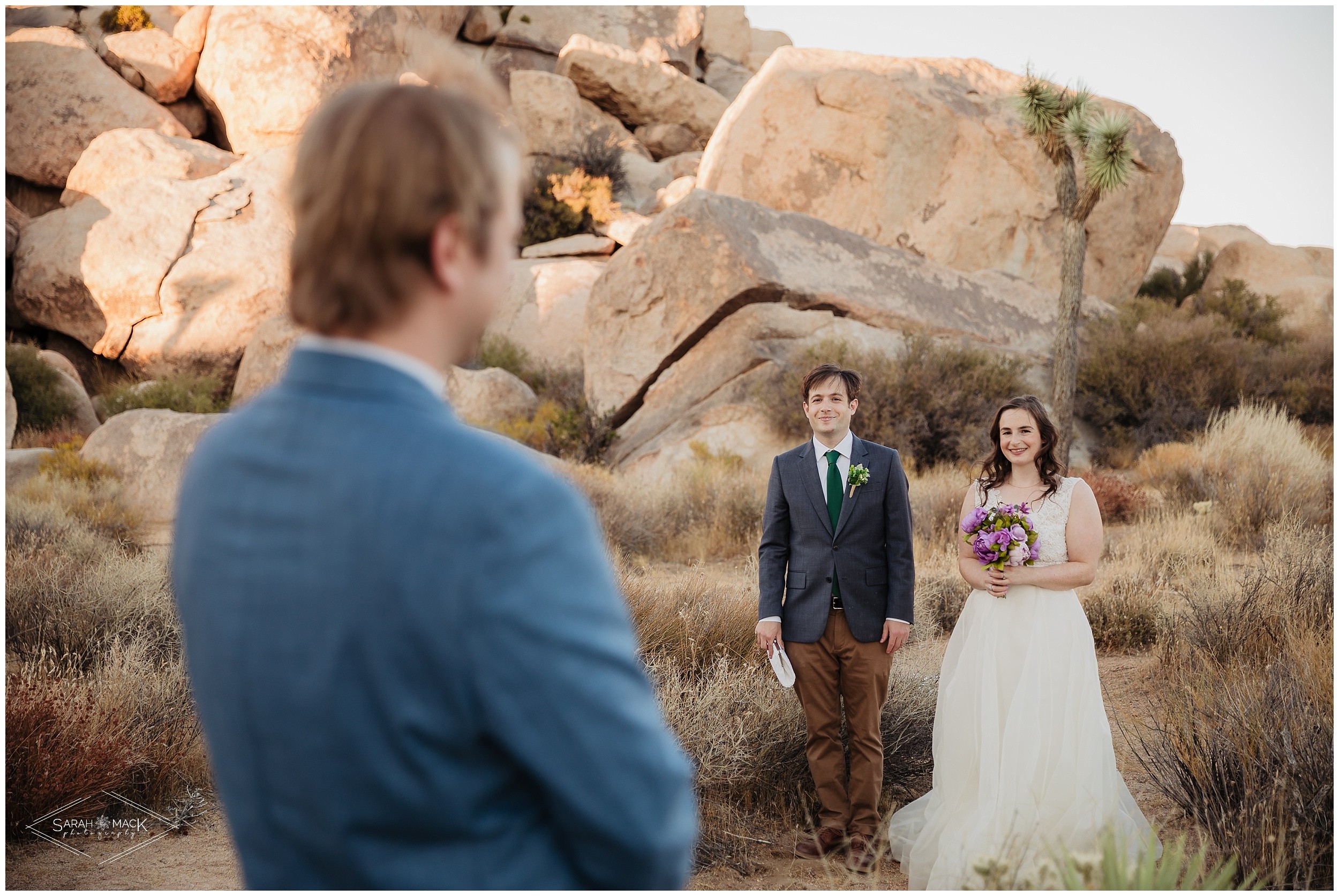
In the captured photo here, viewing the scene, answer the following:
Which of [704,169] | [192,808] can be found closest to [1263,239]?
[704,169]

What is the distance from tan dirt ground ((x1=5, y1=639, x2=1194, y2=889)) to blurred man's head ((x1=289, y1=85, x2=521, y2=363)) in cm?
325

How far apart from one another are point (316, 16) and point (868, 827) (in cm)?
2286

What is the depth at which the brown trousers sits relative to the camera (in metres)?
3.99

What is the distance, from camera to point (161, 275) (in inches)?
664

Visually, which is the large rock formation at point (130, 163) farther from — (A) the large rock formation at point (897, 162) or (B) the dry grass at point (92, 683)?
(B) the dry grass at point (92, 683)

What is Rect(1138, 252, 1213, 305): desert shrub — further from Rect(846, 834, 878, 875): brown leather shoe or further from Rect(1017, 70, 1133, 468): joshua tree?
Rect(846, 834, 878, 875): brown leather shoe

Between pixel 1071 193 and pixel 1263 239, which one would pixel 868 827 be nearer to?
pixel 1071 193

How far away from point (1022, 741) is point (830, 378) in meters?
1.73

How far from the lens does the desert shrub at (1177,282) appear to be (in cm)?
2316

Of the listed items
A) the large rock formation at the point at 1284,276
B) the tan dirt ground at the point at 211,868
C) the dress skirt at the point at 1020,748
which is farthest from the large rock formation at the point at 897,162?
the tan dirt ground at the point at 211,868

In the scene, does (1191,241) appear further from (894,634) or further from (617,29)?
(894,634)

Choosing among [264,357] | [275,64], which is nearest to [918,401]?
[264,357]

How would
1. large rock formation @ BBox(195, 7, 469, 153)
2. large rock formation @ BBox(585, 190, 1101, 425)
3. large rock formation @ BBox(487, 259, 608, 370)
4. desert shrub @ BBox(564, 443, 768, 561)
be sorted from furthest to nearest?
large rock formation @ BBox(195, 7, 469, 153) < large rock formation @ BBox(487, 259, 608, 370) < large rock formation @ BBox(585, 190, 1101, 425) < desert shrub @ BBox(564, 443, 768, 561)

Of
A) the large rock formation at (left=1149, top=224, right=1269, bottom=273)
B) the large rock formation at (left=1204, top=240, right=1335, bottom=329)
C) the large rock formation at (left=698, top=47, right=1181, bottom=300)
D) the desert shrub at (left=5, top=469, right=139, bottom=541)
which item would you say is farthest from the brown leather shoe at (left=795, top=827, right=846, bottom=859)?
the large rock formation at (left=1149, top=224, right=1269, bottom=273)
